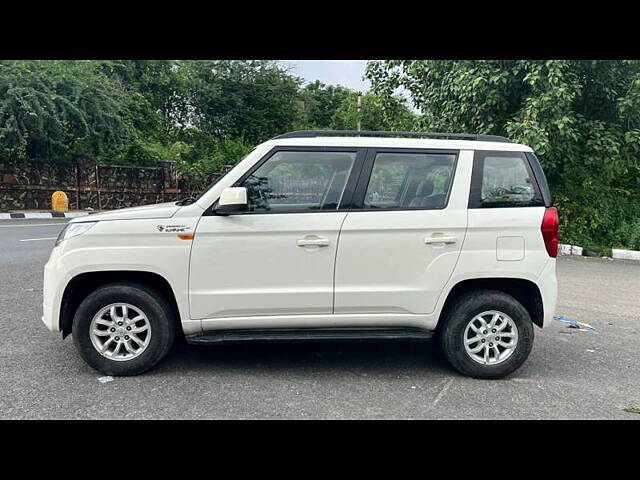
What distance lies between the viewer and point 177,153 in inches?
863

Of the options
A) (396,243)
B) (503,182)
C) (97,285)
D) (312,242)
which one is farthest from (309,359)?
(503,182)

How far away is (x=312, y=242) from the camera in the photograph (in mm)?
3721

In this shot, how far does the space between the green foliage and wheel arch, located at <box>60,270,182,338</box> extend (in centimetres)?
820

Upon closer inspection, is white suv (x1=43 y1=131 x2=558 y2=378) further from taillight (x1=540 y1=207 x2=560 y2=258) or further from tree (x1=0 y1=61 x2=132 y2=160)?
tree (x1=0 y1=61 x2=132 y2=160)

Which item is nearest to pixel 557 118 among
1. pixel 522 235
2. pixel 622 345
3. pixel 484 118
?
pixel 484 118

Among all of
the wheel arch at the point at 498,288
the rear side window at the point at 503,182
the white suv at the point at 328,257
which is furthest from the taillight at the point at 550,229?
the wheel arch at the point at 498,288

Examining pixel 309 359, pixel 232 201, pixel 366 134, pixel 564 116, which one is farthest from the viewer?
pixel 564 116

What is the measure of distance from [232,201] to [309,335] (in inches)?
48.3

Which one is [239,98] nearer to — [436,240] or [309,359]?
[309,359]

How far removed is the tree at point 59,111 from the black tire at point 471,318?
15.6 meters

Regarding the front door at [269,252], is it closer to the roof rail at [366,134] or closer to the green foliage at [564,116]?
the roof rail at [366,134]

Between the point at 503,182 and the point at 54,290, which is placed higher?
the point at 503,182

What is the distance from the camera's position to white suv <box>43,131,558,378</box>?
12.0 feet
